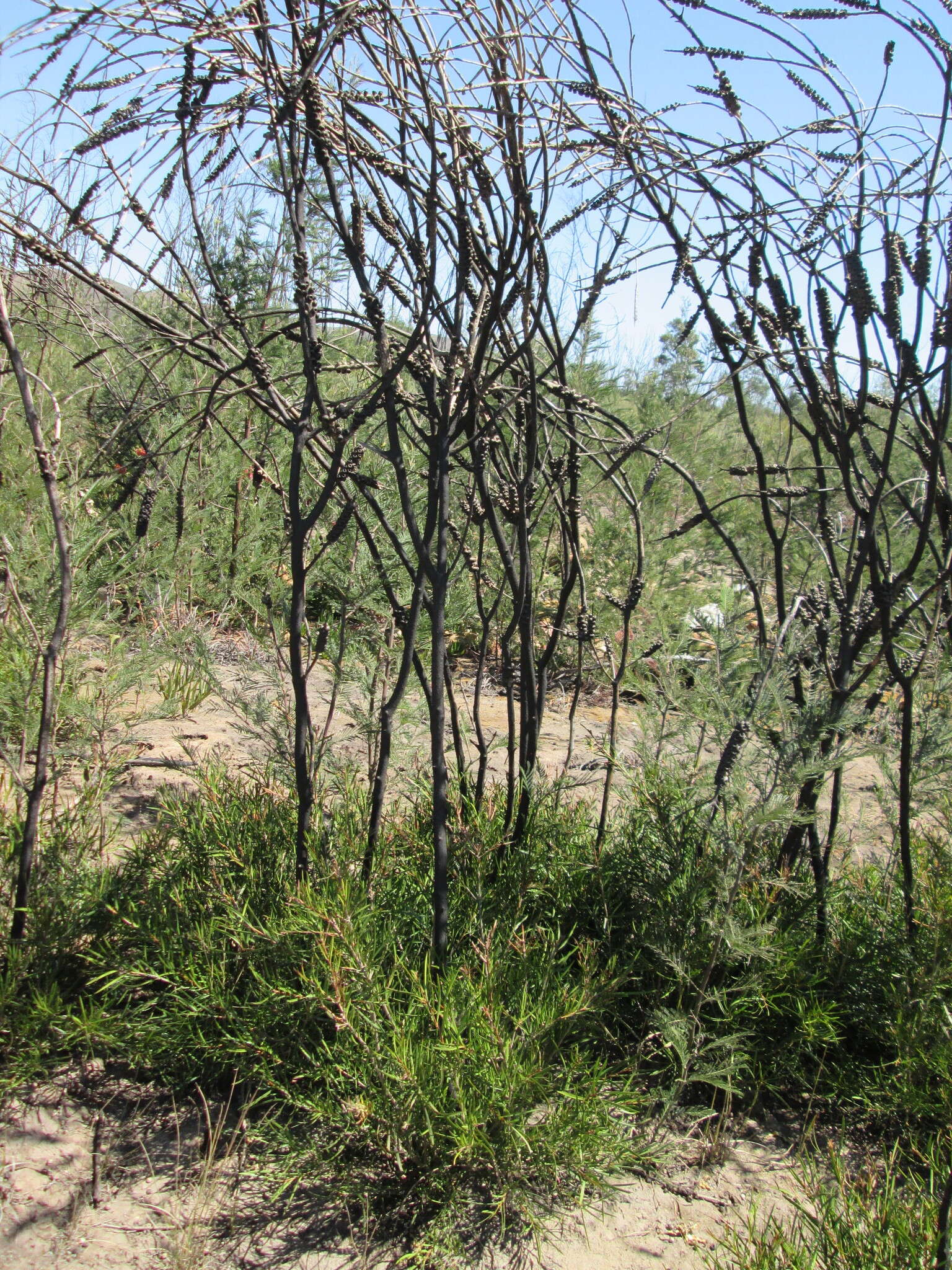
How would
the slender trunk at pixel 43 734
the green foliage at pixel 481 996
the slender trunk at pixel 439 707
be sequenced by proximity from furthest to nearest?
the slender trunk at pixel 43 734 < the slender trunk at pixel 439 707 < the green foliage at pixel 481 996

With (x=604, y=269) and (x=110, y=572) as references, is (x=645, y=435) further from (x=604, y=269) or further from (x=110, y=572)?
(x=110, y=572)

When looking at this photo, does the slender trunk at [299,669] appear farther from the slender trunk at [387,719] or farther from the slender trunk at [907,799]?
the slender trunk at [907,799]

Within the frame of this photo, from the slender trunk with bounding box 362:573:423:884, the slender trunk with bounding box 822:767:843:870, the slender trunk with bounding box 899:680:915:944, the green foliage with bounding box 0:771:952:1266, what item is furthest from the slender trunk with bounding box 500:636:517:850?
the slender trunk with bounding box 899:680:915:944

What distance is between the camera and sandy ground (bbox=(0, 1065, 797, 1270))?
1626mm

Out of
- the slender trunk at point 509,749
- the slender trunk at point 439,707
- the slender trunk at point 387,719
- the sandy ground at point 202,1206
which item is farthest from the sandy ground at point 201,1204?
the slender trunk at point 509,749

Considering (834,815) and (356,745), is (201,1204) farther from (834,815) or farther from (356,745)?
(356,745)

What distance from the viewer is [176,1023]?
6.44ft

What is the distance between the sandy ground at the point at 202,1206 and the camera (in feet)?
5.33

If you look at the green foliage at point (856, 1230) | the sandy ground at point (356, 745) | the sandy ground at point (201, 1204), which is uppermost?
the sandy ground at point (356, 745)

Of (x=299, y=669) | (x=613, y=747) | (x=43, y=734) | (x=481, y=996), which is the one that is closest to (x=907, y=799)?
(x=613, y=747)

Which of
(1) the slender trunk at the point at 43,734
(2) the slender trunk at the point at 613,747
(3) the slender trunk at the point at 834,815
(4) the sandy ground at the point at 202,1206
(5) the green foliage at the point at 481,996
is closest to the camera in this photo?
(4) the sandy ground at the point at 202,1206

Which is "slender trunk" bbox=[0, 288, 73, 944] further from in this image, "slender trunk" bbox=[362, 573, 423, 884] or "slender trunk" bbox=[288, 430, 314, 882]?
"slender trunk" bbox=[362, 573, 423, 884]

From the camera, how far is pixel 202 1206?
164cm

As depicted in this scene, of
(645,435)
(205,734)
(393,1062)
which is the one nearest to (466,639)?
(205,734)
